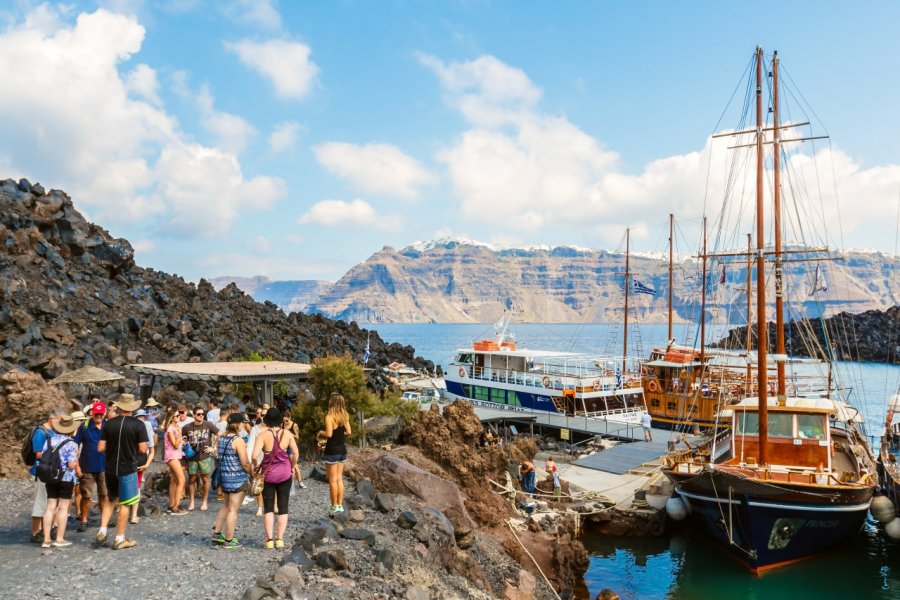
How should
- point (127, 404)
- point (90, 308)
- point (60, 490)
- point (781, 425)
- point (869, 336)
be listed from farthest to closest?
point (869, 336) → point (90, 308) → point (781, 425) → point (127, 404) → point (60, 490)

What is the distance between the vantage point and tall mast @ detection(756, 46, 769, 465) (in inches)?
795

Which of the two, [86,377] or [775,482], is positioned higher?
[86,377]

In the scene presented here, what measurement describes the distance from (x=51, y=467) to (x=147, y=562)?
2018mm

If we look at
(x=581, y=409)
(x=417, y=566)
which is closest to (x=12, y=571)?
(x=417, y=566)

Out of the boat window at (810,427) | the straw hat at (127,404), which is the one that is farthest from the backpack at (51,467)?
the boat window at (810,427)

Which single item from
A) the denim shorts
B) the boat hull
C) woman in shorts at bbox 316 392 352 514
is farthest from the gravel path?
the boat hull

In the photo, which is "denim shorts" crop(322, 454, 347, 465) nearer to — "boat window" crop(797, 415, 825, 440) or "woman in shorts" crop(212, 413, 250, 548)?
"woman in shorts" crop(212, 413, 250, 548)

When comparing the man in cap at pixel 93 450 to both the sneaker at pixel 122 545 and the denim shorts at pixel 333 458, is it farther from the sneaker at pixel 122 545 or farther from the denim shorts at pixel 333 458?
the denim shorts at pixel 333 458

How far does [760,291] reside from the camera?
73.8 feet

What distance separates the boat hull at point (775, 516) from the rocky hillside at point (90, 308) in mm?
25082

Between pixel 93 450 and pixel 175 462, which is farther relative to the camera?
pixel 175 462

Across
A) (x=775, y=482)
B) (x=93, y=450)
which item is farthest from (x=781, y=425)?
(x=93, y=450)

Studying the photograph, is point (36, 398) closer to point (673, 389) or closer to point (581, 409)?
point (581, 409)

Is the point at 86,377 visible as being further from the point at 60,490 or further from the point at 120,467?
the point at 120,467
